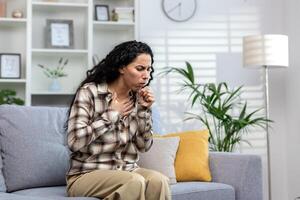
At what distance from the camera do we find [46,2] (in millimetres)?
4055

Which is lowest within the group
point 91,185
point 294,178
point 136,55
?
point 294,178

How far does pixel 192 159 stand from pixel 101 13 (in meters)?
1.90

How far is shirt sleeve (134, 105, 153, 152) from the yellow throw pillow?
0.56 m

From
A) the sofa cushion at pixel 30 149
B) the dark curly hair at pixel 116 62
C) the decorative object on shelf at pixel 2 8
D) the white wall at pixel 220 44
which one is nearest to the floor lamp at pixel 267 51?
the white wall at pixel 220 44

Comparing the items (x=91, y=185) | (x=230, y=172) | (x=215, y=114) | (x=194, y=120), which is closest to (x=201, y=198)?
(x=230, y=172)

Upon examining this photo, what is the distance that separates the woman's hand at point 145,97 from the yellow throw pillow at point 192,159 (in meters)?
0.73

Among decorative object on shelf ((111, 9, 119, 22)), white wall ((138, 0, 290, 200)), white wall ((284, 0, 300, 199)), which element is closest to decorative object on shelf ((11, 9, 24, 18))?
decorative object on shelf ((111, 9, 119, 22))

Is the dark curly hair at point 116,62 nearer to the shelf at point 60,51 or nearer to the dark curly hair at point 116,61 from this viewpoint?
the dark curly hair at point 116,61

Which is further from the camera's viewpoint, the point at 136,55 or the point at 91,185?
the point at 136,55

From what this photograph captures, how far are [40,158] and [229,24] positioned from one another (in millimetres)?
2523

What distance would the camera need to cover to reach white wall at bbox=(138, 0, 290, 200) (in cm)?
429

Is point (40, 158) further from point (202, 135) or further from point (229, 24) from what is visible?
point (229, 24)

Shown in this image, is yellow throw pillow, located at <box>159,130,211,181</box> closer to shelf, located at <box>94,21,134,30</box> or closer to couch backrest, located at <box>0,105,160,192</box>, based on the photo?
couch backrest, located at <box>0,105,160,192</box>

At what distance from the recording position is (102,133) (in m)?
2.08
